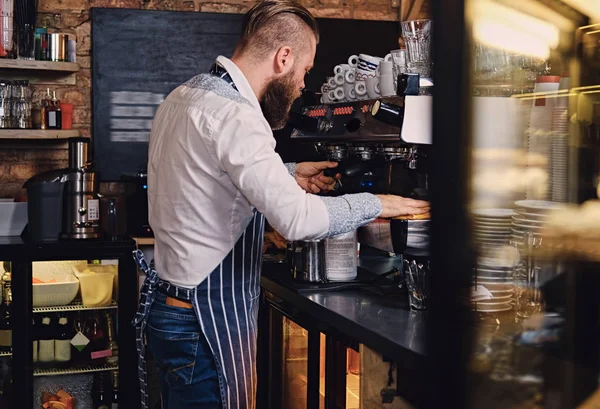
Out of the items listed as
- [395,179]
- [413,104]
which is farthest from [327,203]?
[395,179]

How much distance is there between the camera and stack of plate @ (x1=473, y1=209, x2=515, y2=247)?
66cm

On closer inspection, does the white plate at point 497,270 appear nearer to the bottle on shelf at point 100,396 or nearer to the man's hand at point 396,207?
the man's hand at point 396,207

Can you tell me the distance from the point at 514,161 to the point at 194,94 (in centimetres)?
152

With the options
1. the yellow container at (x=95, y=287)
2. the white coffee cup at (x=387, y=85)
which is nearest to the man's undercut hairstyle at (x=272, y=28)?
the white coffee cup at (x=387, y=85)

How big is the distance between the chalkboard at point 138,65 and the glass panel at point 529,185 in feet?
12.8

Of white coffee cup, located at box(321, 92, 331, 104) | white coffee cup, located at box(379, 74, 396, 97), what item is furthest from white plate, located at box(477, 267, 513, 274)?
white coffee cup, located at box(321, 92, 331, 104)

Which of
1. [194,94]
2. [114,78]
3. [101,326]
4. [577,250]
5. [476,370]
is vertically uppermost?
[114,78]

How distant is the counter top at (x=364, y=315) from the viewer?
2.02 m

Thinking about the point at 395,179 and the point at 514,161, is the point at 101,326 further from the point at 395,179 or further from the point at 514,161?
the point at 514,161

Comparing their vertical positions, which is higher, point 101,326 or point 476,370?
point 476,370

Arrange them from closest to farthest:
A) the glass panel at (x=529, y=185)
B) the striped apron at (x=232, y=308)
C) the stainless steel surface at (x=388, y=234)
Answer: the glass panel at (x=529, y=185)
the striped apron at (x=232, y=308)
the stainless steel surface at (x=388, y=234)

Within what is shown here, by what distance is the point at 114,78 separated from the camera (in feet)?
14.4

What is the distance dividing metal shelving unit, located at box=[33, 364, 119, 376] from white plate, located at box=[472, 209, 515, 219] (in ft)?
11.7

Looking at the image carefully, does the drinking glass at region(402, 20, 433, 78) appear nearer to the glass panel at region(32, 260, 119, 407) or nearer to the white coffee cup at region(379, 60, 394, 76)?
the white coffee cup at region(379, 60, 394, 76)
